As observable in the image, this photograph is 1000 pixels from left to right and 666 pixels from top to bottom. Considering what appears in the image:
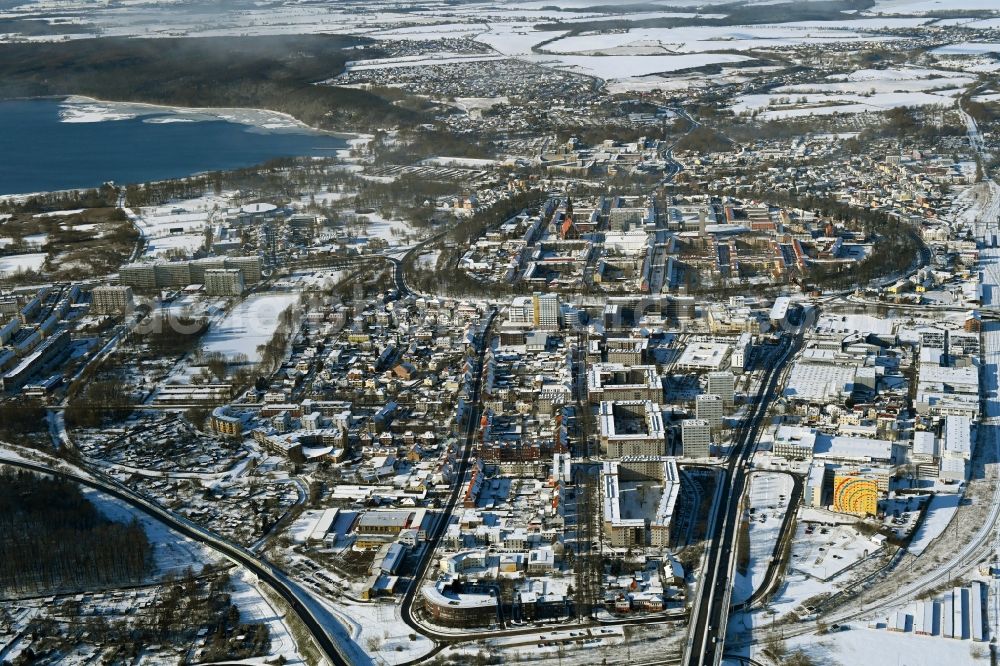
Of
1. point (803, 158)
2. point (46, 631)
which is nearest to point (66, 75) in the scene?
point (803, 158)

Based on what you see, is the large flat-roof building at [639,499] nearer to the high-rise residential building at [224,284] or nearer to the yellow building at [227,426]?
the yellow building at [227,426]

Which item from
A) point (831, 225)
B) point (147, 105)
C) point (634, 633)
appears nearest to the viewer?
point (634, 633)

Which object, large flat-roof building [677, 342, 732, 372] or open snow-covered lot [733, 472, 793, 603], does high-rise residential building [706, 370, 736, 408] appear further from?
open snow-covered lot [733, 472, 793, 603]

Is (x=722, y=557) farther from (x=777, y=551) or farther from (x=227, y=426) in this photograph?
(x=227, y=426)

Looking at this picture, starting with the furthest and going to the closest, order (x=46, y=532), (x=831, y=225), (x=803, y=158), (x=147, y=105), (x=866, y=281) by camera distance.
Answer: (x=147, y=105)
(x=803, y=158)
(x=831, y=225)
(x=866, y=281)
(x=46, y=532)

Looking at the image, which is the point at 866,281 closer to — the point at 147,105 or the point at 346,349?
the point at 346,349

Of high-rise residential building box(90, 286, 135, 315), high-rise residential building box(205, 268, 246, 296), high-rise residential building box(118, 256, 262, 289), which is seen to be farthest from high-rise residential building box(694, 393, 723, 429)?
high-rise residential building box(90, 286, 135, 315)
